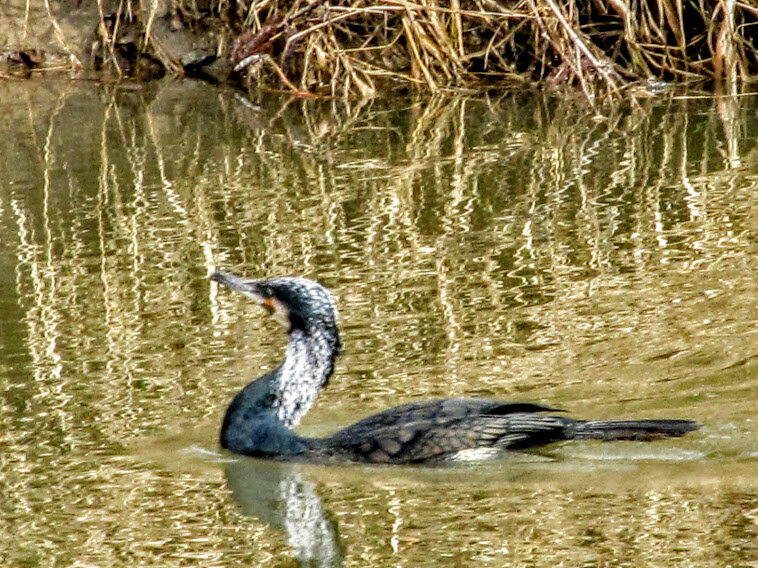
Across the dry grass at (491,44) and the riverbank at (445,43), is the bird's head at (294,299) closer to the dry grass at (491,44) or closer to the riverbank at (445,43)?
the riverbank at (445,43)

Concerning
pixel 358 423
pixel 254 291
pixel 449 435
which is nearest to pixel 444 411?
pixel 449 435

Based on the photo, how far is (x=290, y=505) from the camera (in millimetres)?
5465

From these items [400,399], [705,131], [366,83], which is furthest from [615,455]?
[366,83]

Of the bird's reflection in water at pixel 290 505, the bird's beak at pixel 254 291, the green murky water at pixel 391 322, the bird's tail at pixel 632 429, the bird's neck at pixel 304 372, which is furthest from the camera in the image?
the bird's beak at pixel 254 291

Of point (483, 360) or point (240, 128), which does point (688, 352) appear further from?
point (240, 128)

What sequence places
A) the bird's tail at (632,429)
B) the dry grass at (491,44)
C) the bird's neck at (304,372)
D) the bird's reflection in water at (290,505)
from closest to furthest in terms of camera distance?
the bird's reflection in water at (290,505)
the bird's tail at (632,429)
the bird's neck at (304,372)
the dry grass at (491,44)

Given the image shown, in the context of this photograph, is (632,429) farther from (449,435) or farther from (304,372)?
(304,372)

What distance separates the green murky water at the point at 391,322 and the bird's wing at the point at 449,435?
9cm

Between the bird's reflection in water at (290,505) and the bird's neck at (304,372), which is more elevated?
the bird's neck at (304,372)

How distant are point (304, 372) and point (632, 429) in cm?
126

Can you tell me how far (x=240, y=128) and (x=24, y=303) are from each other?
13.8 feet

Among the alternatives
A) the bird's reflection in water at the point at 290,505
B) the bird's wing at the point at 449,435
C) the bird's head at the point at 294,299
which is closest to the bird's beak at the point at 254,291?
the bird's head at the point at 294,299

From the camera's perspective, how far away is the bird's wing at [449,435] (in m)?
5.70

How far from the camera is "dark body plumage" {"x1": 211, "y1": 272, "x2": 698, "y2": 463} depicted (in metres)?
5.71
